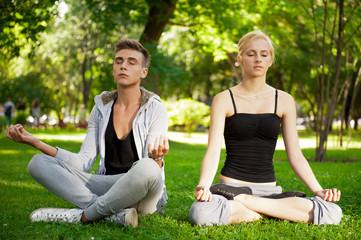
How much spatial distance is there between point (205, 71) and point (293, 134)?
133 feet

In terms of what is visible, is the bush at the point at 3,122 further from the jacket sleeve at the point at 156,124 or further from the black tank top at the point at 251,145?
the black tank top at the point at 251,145

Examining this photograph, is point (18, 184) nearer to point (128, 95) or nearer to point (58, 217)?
point (58, 217)

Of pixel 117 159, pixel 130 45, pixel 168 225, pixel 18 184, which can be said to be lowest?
pixel 18 184

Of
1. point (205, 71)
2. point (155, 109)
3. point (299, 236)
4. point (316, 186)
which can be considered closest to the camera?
point (299, 236)

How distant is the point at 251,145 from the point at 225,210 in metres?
0.75

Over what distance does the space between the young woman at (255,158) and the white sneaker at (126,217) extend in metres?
0.59

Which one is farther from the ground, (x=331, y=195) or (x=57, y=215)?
(x=331, y=195)

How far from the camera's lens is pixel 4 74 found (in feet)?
135

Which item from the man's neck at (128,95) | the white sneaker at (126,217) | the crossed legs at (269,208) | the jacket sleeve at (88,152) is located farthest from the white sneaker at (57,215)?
the crossed legs at (269,208)

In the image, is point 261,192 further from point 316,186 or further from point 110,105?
point 110,105

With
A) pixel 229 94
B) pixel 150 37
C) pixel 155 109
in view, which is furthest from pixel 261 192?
pixel 150 37

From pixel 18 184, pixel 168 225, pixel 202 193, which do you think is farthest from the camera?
pixel 18 184

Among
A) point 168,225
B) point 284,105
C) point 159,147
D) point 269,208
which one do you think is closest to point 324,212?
point 269,208

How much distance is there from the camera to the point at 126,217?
419 centimetres
